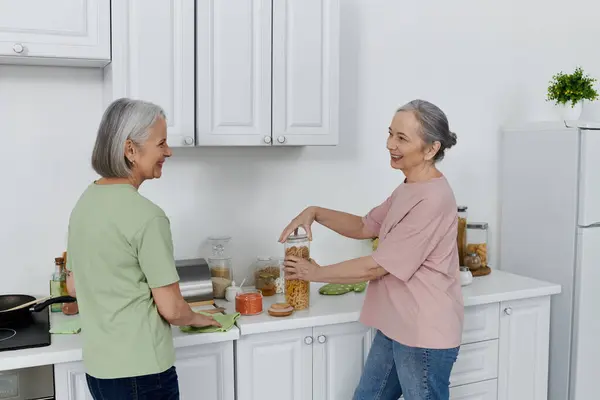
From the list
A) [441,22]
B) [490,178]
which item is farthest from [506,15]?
[490,178]

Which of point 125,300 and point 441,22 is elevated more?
point 441,22

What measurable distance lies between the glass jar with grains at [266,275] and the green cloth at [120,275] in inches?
37.1

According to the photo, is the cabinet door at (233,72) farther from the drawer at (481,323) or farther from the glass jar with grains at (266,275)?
the drawer at (481,323)

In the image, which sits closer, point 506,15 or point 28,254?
point 28,254

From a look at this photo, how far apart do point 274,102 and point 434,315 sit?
3.33ft

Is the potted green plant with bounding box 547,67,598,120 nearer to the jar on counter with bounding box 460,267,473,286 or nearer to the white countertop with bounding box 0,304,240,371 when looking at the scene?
the jar on counter with bounding box 460,267,473,286

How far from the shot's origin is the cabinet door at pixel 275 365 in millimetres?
2297

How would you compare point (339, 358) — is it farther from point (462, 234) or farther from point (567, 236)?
point (567, 236)

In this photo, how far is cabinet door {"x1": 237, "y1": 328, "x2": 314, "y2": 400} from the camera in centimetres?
230

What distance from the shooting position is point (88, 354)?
1.78 metres

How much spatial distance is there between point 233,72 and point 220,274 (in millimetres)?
830

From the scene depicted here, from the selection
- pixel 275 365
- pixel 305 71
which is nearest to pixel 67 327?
pixel 275 365

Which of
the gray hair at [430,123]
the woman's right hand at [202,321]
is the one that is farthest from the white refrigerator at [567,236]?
the woman's right hand at [202,321]

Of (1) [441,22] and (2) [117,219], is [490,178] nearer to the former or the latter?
(1) [441,22]
